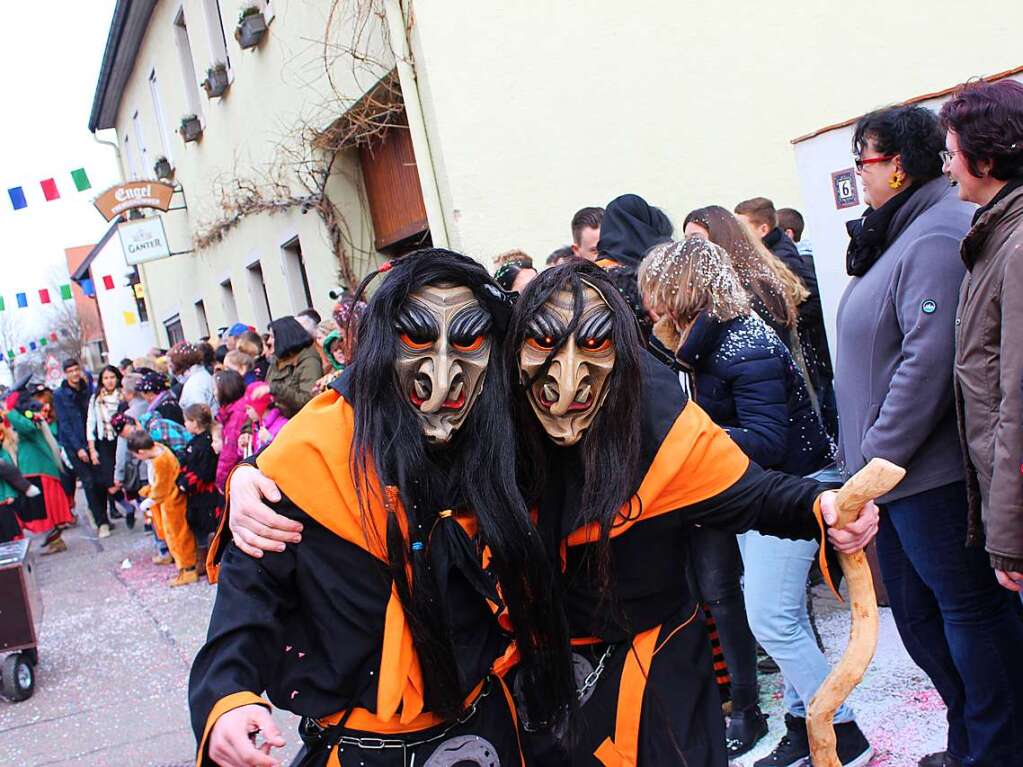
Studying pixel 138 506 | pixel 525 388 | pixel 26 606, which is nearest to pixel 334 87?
pixel 26 606

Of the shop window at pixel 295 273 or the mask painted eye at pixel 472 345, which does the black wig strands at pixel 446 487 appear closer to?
the mask painted eye at pixel 472 345

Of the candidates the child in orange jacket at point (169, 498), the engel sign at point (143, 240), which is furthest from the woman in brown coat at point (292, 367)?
the engel sign at point (143, 240)

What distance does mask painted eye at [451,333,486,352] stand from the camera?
7.04 feet

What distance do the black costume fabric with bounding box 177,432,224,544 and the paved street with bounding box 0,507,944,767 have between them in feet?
1.74

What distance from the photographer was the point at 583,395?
86.2 inches

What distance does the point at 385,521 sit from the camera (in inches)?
80.1

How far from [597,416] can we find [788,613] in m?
1.51

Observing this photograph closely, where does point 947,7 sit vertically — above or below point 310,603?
above

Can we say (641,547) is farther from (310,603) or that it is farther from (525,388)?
(310,603)

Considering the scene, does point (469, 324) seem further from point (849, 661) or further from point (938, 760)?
point (938, 760)

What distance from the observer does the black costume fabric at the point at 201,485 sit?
305 inches

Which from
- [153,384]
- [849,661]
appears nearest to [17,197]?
[153,384]

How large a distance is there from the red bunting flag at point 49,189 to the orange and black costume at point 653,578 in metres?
15.6

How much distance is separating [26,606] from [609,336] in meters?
4.66
